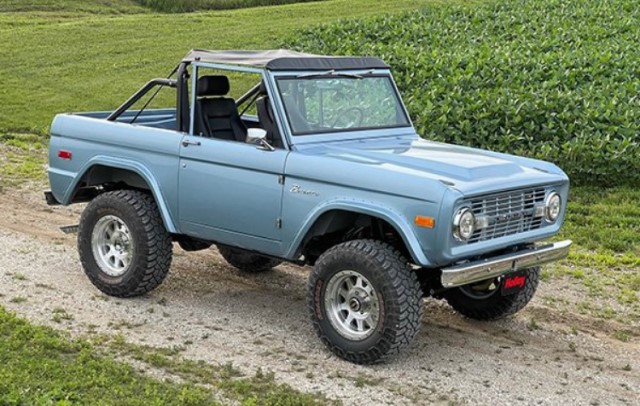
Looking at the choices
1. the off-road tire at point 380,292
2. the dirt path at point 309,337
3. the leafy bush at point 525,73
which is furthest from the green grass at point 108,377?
the leafy bush at point 525,73

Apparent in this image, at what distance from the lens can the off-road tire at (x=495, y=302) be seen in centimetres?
795

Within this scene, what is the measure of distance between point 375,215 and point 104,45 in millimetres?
20145

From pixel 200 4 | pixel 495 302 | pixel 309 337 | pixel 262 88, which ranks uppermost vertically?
pixel 262 88

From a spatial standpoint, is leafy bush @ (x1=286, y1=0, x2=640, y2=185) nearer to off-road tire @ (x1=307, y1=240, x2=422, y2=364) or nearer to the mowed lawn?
the mowed lawn

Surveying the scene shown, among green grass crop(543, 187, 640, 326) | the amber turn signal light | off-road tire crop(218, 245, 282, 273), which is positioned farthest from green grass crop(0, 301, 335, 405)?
green grass crop(543, 187, 640, 326)

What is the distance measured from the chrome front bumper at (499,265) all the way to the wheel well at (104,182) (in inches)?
114

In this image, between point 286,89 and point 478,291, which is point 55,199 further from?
point 478,291

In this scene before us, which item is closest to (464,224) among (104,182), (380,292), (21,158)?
(380,292)

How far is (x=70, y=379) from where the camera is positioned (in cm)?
627

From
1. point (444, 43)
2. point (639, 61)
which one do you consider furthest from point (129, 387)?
point (444, 43)

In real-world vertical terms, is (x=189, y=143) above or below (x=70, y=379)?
above

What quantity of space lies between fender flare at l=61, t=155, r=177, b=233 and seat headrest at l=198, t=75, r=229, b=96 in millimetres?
776

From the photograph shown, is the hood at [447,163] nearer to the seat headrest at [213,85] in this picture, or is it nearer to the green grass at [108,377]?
the seat headrest at [213,85]

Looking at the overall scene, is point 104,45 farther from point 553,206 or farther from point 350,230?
point 553,206
